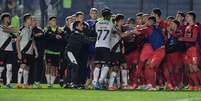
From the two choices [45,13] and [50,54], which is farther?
[45,13]

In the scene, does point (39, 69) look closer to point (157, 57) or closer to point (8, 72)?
point (8, 72)

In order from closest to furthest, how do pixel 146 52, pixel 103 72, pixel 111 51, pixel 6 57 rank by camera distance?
pixel 103 72 < pixel 111 51 < pixel 146 52 < pixel 6 57

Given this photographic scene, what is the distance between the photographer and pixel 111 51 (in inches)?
630

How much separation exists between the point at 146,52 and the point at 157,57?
0.25 metres

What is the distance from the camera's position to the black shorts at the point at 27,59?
16.3 m

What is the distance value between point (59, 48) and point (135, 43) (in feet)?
5.45

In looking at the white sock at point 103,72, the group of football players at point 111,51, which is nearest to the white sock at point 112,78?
the group of football players at point 111,51

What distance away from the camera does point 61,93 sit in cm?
1441

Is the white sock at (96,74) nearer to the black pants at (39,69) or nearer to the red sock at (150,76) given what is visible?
the red sock at (150,76)

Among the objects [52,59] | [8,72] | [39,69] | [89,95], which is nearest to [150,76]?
[52,59]

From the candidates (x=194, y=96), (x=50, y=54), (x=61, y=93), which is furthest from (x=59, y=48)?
(x=194, y=96)

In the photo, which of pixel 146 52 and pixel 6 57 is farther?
pixel 6 57

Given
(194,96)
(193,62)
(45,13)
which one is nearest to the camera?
(194,96)

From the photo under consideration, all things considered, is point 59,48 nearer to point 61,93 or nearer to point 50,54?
point 50,54
